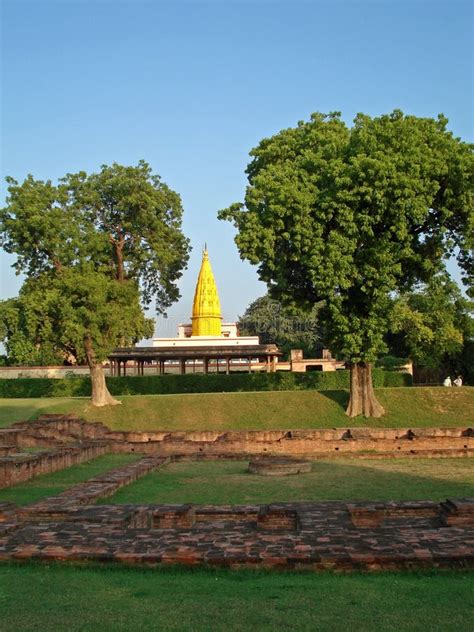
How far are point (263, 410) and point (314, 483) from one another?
1385 centimetres

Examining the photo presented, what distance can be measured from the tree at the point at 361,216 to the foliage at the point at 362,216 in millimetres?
33

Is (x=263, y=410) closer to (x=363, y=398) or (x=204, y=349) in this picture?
(x=363, y=398)

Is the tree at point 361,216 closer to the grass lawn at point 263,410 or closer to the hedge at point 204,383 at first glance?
the grass lawn at point 263,410

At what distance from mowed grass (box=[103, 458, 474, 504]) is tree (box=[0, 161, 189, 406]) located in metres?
11.8

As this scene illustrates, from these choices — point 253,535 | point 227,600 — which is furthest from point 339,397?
point 227,600

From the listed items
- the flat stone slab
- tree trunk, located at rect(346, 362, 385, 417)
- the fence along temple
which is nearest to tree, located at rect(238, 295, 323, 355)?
the fence along temple

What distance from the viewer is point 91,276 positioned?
84.9ft

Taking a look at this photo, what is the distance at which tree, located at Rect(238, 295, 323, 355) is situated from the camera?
57.1m

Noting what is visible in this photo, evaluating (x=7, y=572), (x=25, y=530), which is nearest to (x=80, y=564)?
(x=7, y=572)

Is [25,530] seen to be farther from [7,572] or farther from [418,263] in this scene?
[418,263]

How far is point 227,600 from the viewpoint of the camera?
543 centimetres

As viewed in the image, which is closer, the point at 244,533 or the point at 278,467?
the point at 244,533

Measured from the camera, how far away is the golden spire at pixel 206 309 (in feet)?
173

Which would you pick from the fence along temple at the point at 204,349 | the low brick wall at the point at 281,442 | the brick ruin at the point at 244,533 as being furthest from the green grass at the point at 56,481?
the fence along temple at the point at 204,349
